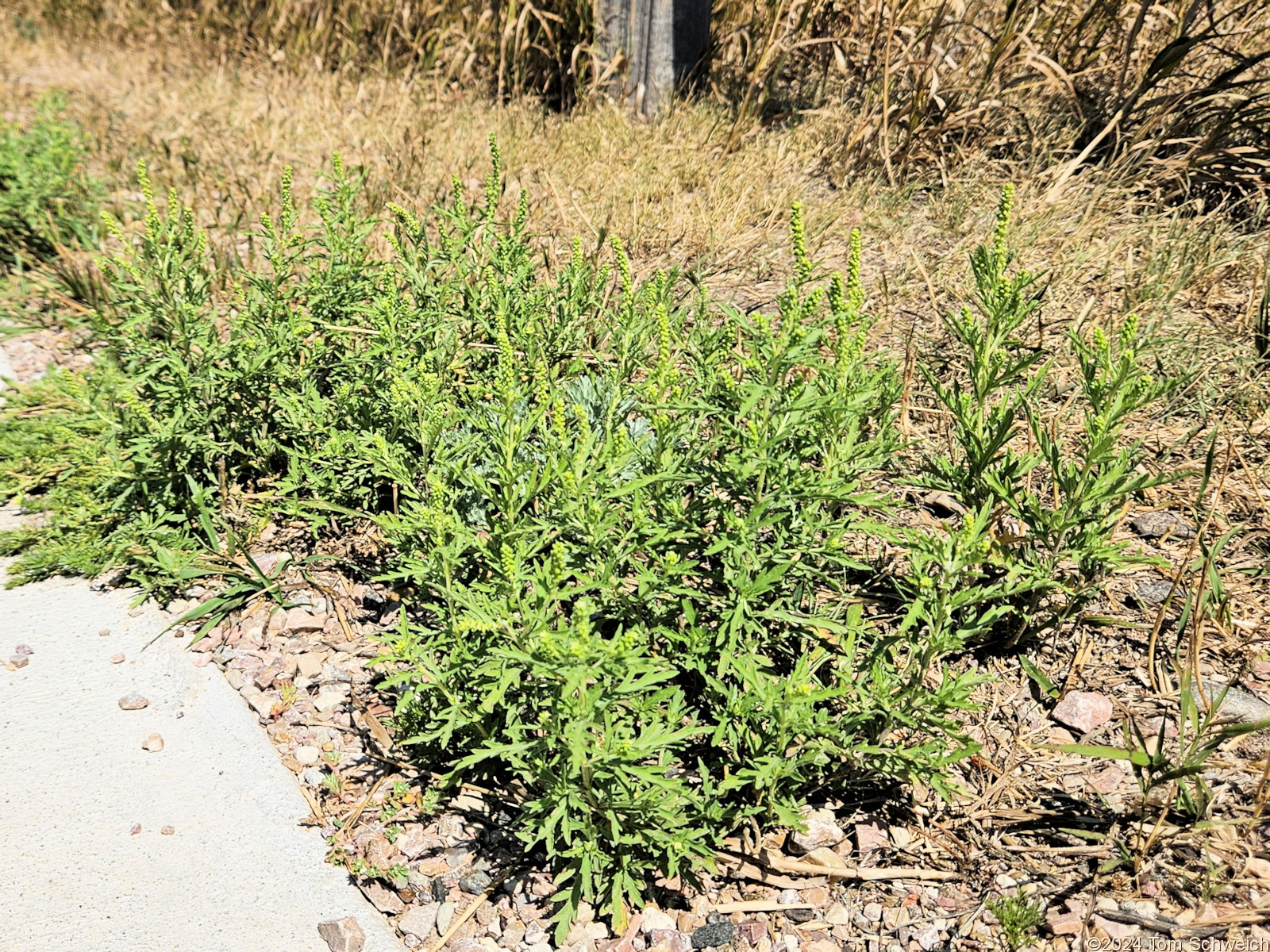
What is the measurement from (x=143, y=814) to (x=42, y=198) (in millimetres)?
4082

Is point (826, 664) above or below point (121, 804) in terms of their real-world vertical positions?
above

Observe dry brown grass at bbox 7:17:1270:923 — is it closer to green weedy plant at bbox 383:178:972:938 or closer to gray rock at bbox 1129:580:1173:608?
gray rock at bbox 1129:580:1173:608

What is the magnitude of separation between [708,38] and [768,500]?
4.50 metres

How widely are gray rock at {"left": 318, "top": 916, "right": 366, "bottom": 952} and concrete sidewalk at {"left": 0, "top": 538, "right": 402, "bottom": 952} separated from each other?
17mm

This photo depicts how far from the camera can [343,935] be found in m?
2.48

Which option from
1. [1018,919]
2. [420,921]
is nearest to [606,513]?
[420,921]

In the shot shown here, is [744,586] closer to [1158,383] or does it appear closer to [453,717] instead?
[453,717]

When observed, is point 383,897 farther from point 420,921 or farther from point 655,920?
point 655,920

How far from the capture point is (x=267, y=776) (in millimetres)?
2896

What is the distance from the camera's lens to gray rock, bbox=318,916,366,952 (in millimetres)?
2459

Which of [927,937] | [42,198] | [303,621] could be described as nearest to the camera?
[927,937]

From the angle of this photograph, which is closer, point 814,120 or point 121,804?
Result: point 121,804

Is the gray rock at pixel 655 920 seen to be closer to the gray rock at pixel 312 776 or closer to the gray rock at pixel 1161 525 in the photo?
the gray rock at pixel 312 776

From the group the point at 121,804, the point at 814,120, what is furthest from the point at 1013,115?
the point at 121,804
